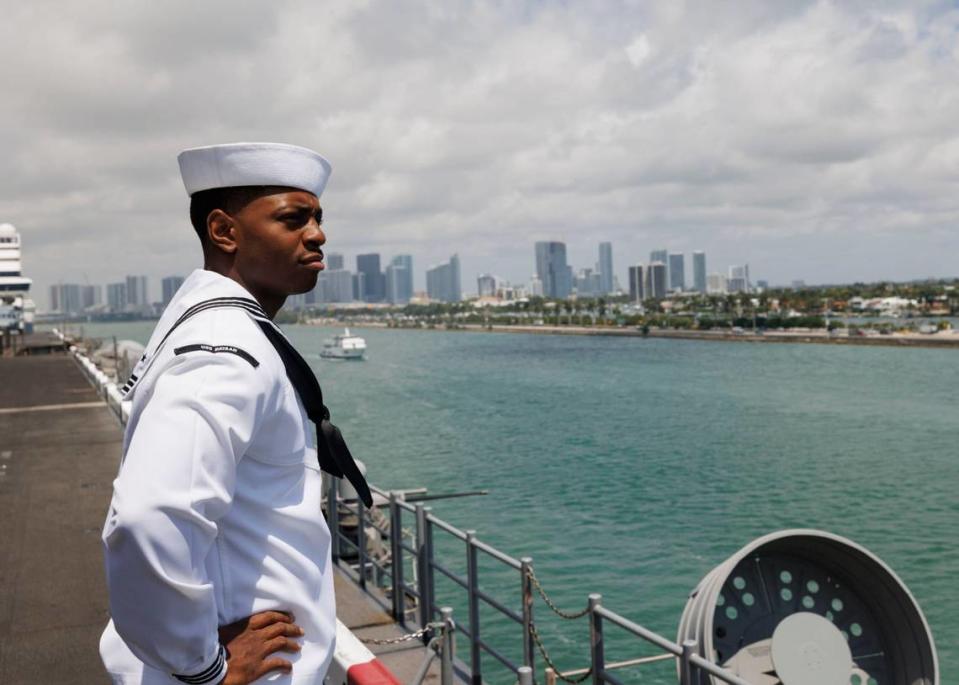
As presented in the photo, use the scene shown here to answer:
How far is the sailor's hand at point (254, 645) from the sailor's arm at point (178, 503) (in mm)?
90

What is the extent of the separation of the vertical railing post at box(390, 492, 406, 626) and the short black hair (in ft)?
17.1

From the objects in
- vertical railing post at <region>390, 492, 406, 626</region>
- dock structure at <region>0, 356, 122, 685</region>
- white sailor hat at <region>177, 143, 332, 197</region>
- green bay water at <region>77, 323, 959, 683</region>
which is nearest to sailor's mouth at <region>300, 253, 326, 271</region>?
white sailor hat at <region>177, 143, 332, 197</region>

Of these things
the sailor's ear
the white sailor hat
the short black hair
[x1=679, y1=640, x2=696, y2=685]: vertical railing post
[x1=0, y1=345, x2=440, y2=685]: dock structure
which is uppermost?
the white sailor hat

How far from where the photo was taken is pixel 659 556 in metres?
19.1

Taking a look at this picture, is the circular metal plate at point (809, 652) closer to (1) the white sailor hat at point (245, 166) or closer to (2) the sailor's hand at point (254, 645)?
(2) the sailor's hand at point (254, 645)

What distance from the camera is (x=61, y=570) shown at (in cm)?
786

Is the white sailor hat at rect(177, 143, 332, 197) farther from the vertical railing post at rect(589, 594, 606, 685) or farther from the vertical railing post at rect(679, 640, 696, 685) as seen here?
the vertical railing post at rect(589, 594, 606, 685)

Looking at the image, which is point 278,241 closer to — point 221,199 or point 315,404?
point 221,199

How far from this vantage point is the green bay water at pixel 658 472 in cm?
1717

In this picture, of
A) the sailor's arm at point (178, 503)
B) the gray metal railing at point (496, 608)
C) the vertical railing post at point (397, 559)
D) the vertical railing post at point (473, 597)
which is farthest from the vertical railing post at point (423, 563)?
the sailor's arm at point (178, 503)

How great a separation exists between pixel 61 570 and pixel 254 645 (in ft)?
24.0

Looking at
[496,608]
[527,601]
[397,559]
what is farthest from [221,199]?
[397,559]

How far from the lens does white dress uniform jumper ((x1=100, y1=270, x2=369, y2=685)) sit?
1365 millimetres

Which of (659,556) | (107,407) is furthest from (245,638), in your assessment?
(107,407)
